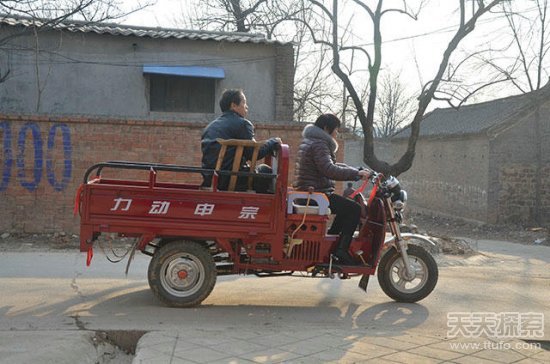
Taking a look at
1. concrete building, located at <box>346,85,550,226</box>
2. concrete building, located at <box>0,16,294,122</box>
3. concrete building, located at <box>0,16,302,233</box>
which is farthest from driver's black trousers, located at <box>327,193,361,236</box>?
concrete building, located at <box>346,85,550,226</box>

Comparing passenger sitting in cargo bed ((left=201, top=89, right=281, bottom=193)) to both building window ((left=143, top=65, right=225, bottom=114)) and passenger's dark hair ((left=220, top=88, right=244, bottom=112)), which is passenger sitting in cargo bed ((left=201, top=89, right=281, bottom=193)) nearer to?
passenger's dark hair ((left=220, top=88, right=244, bottom=112))

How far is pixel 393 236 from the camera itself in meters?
6.74

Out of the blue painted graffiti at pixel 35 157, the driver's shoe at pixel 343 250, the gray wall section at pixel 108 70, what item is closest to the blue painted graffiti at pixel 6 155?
the blue painted graffiti at pixel 35 157

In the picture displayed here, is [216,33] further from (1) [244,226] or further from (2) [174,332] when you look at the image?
(2) [174,332]

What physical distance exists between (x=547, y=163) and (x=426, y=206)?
24.5ft

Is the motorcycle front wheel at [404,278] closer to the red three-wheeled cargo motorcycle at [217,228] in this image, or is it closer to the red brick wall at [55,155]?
the red three-wheeled cargo motorcycle at [217,228]

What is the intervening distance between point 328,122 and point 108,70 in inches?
432

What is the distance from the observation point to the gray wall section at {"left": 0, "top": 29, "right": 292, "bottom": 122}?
15.6m

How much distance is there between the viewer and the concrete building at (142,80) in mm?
11766

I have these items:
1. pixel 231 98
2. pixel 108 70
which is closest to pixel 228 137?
pixel 231 98

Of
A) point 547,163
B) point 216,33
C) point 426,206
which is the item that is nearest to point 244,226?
point 216,33

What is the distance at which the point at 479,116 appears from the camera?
2575 centimetres

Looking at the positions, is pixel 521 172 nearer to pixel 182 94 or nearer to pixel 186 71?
pixel 182 94

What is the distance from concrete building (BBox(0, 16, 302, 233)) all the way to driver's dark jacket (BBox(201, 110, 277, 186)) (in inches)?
213
